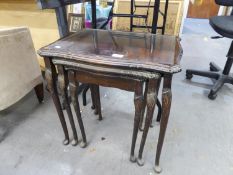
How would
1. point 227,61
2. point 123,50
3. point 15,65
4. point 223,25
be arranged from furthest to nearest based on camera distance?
point 227,61 < point 223,25 < point 15,65 < point 123,50

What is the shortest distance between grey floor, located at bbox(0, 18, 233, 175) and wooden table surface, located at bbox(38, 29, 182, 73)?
2.10ft

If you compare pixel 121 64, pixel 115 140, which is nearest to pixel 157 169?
pixel 115 140

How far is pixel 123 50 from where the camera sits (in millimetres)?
873

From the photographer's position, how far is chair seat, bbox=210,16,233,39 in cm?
147

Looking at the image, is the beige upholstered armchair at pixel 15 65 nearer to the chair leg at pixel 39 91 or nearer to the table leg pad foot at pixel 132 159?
the chair leg at pixel 39 91

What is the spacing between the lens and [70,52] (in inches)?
33.0

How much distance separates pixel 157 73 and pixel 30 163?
2.96 ft

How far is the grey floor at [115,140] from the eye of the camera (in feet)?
3.64

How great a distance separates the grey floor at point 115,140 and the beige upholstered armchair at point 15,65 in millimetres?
244

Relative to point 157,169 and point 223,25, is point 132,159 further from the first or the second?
point 223,25

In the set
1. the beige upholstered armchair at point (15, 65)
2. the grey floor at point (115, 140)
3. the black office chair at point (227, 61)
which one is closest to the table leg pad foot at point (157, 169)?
the grey floor at point (115, 140)

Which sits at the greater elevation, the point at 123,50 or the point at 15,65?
the point at 123,50

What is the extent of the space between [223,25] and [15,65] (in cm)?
157

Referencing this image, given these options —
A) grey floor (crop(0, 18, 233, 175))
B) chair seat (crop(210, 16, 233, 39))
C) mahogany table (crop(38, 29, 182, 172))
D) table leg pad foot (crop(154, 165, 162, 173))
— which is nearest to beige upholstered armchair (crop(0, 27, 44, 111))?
grey floor (crop(0, 18, 233, 175))
